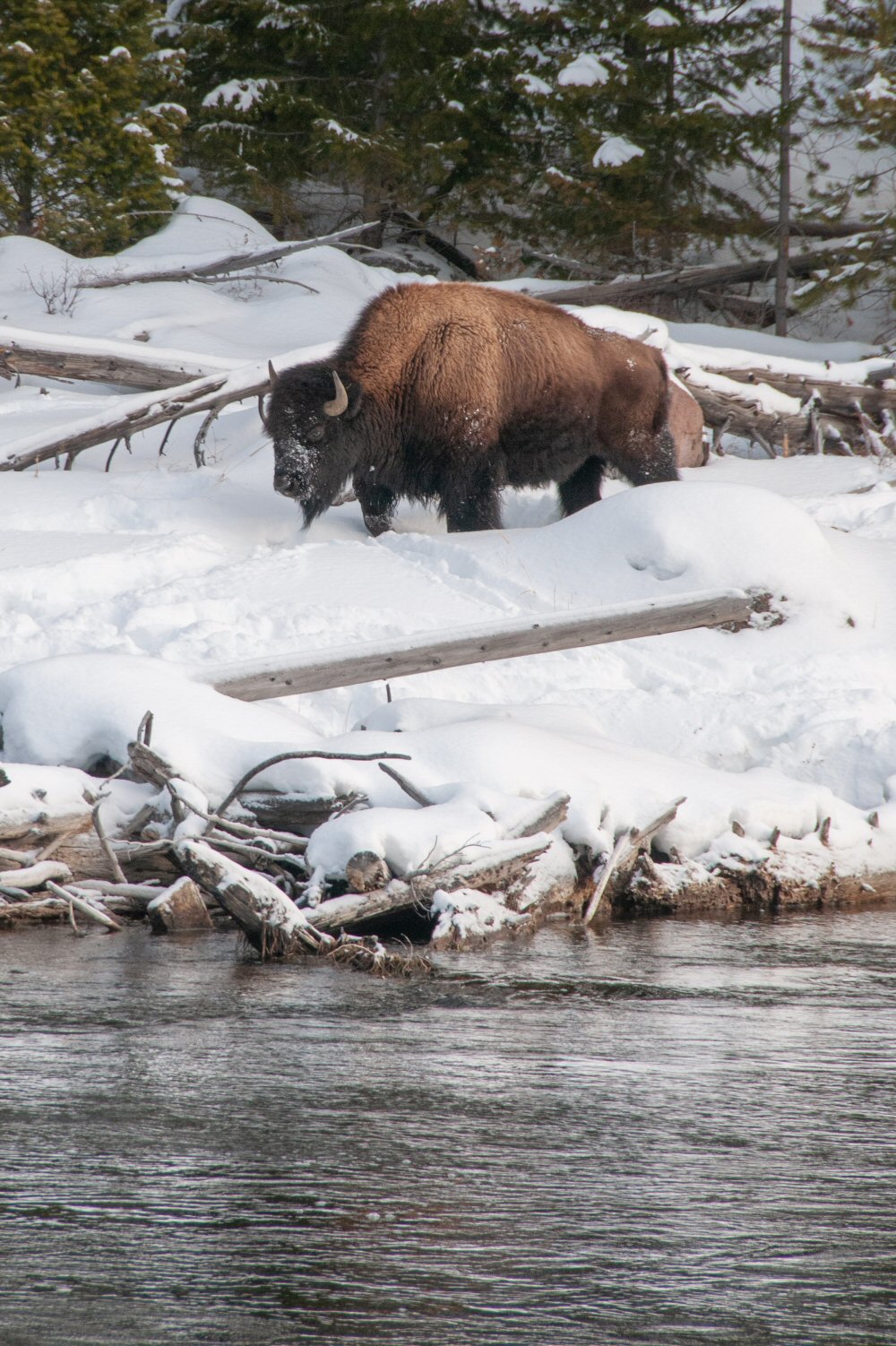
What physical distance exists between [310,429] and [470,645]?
10.3 ft

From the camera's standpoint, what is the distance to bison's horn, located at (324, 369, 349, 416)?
31.0 ft

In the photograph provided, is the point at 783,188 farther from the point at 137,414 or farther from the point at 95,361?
the point at 137,414

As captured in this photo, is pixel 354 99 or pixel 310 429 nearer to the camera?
pixel 310 429

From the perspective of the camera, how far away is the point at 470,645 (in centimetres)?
702

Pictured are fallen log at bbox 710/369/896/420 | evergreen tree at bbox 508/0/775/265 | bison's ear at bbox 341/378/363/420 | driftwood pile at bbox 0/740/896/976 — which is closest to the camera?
driftwood pile at bbox 0/740/896/976

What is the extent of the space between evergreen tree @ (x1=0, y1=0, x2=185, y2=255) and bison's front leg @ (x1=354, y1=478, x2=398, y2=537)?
860 centimetres

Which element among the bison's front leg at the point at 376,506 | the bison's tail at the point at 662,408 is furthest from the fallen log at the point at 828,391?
the bison's front leg at the point at 376,506

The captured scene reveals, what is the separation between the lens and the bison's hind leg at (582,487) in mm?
10977

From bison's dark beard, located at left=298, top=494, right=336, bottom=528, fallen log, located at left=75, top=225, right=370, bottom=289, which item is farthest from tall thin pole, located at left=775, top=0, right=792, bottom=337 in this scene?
bison's dark beard, located at left=298, top=494, right=336, bottom=528

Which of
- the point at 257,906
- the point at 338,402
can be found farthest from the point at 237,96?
the point at 257,906

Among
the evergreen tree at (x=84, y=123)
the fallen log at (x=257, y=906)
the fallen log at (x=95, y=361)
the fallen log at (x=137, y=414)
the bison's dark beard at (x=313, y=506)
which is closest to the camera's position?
the fallen log at (x=257, y=906)

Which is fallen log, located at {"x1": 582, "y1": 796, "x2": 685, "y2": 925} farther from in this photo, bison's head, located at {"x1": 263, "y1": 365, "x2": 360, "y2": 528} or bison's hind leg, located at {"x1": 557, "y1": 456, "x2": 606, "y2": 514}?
bison's hind leg, located at {"x1": 557, "y1": 456, "x2": 606, "y2": 514}

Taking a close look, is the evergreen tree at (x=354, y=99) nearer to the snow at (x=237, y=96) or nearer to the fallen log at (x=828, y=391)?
the snow at (x=237, y=96)

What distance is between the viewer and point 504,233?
21281mm
